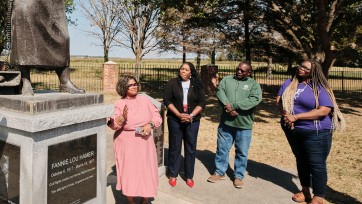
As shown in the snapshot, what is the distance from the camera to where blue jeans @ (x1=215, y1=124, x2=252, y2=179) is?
16.9ft

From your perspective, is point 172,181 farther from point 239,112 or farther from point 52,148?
point 52,148

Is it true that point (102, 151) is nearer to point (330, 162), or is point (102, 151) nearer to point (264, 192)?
point (264, 192)

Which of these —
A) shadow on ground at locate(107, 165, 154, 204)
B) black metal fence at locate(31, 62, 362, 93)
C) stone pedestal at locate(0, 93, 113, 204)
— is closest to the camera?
stone pedestal at locate(0, 93, 113, 204)

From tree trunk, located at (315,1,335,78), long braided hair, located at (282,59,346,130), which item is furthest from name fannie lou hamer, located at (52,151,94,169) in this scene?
tree trunk, located at (315,1,335,78)

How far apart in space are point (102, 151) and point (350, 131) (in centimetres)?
814

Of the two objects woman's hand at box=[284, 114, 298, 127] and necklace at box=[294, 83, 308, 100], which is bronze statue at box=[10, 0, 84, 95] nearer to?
woman's hand at box=[284, 114, 298, 127]

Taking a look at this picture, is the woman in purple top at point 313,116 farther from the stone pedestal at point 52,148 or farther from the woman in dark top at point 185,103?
the stone pedestal at point 52,148

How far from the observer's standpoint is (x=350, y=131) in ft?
31.6

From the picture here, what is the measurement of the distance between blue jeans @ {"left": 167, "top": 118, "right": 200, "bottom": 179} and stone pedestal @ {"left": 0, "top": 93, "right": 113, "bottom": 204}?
1.48 metres

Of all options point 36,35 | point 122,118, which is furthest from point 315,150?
point 36,35

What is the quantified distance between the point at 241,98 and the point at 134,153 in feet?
6.47

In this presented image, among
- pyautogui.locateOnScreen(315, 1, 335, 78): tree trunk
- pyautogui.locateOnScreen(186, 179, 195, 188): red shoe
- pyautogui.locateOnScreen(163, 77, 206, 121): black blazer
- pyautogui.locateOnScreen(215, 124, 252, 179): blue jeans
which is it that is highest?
pyautogui.locateOnScreen(315, 1, 335, 78): tree trunk

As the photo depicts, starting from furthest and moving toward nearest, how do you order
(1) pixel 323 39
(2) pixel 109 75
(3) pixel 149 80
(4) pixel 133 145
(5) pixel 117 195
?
(3) pixel 149 80, (2) pixel 109 75, (1) pixel 323 39, (5) pixel 117 195, (4) pixel 133 145

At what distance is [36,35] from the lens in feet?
11.5
